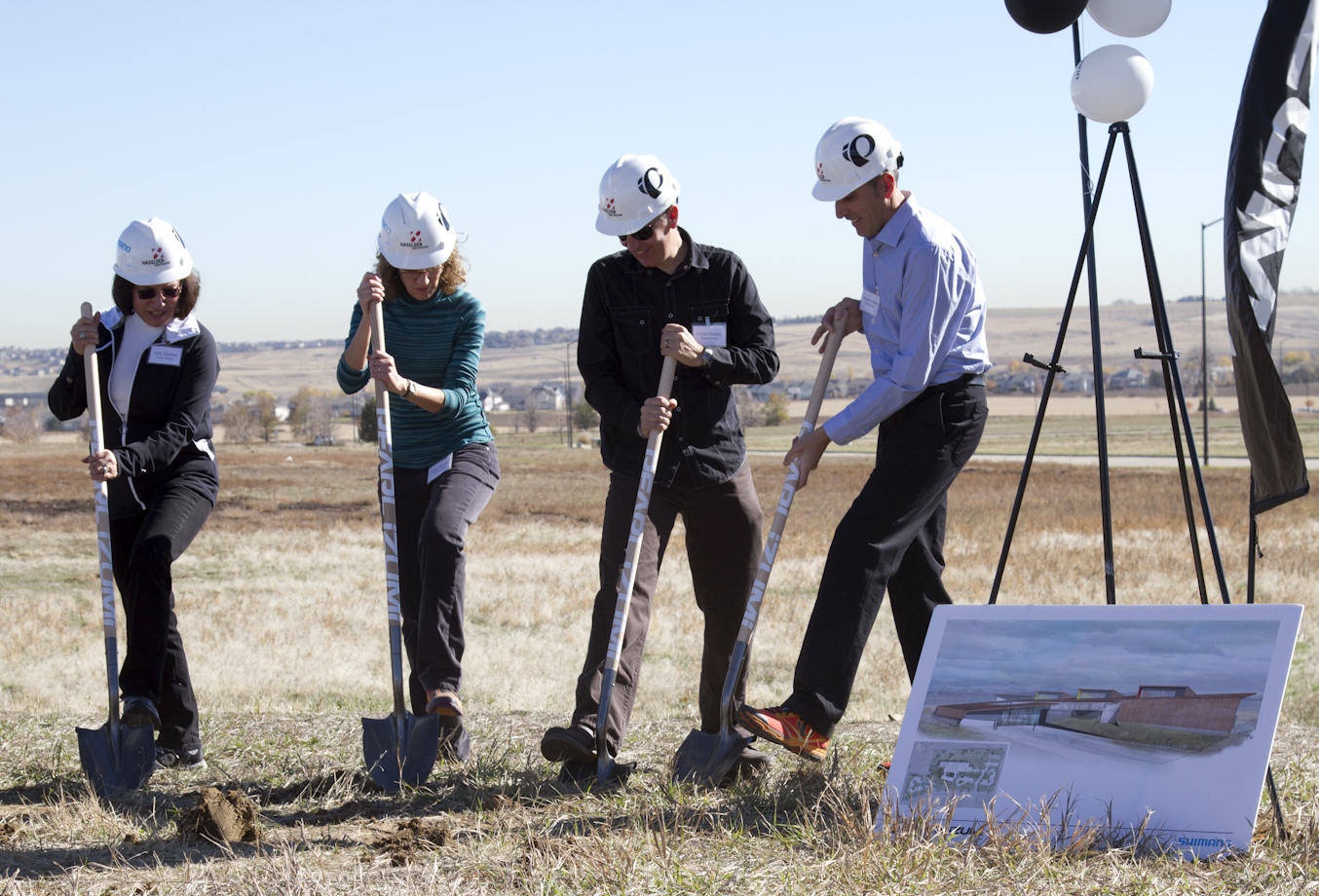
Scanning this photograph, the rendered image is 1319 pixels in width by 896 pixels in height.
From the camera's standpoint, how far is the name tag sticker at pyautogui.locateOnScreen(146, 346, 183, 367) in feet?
16.5

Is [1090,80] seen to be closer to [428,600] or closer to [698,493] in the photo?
[698,493]

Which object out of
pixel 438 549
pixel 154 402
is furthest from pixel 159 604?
pixel 438 549

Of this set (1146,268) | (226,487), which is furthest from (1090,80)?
(226,487)

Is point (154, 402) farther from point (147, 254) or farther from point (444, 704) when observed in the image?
point (444, 704)

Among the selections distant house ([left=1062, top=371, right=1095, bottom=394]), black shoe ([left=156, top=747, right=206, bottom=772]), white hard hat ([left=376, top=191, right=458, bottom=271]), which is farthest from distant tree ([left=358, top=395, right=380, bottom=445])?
distant house ([left=1062, top=371, right=1095, bottom=394])

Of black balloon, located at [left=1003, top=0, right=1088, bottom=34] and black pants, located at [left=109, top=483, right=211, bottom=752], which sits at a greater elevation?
black balloon, located at [left=1003, top=0, right=1088, bottom=34]

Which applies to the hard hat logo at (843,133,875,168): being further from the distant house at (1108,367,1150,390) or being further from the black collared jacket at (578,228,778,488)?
the distant house at (1108,367,1150,390)

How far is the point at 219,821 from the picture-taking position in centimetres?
393

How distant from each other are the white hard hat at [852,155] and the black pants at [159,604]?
9.91ft

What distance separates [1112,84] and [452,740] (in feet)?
12.3

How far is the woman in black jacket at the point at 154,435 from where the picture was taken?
4.84m

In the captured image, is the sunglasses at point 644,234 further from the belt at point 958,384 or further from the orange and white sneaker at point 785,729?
the orange and white sneaker at point 785,729

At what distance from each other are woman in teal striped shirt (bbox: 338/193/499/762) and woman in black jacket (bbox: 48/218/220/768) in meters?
0.73

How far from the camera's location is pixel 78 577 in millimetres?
17594
